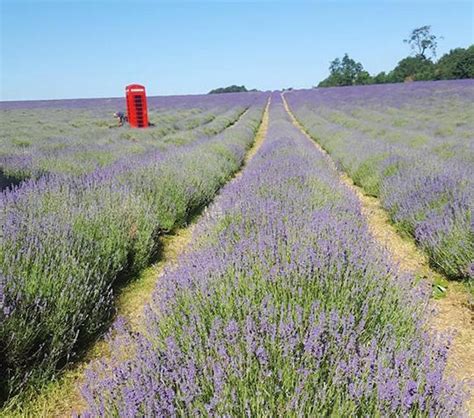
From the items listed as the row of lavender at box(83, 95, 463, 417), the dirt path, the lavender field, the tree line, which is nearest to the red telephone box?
the lavender field

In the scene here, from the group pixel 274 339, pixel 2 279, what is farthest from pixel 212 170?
pixel 274 339

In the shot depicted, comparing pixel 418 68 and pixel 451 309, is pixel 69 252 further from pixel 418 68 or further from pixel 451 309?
pixel 418 68

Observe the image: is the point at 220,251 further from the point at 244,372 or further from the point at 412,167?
the point at 412,167

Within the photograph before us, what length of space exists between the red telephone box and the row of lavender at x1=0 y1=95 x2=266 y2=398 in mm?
10048

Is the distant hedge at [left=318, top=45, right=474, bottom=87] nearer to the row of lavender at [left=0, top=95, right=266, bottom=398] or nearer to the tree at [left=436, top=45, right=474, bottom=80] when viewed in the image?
the tree at [left=436, top=45, right=474, bottom=80]

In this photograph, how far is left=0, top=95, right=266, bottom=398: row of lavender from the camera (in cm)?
235

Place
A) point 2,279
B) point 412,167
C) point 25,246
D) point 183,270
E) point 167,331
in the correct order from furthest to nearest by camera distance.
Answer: point 412,167 → point 25,246 → point 183,270 → point 2,279 → point 167,331

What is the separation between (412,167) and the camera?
6.52m

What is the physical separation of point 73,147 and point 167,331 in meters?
7.77

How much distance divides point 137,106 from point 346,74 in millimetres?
65771

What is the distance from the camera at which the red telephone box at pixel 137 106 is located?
15438 millimetres

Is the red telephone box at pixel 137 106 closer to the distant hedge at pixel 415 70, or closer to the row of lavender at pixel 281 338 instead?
the row of lavender at pixel 281 338

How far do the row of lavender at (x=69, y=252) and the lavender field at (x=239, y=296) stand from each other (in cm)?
1

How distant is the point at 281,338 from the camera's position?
174 centimetres
